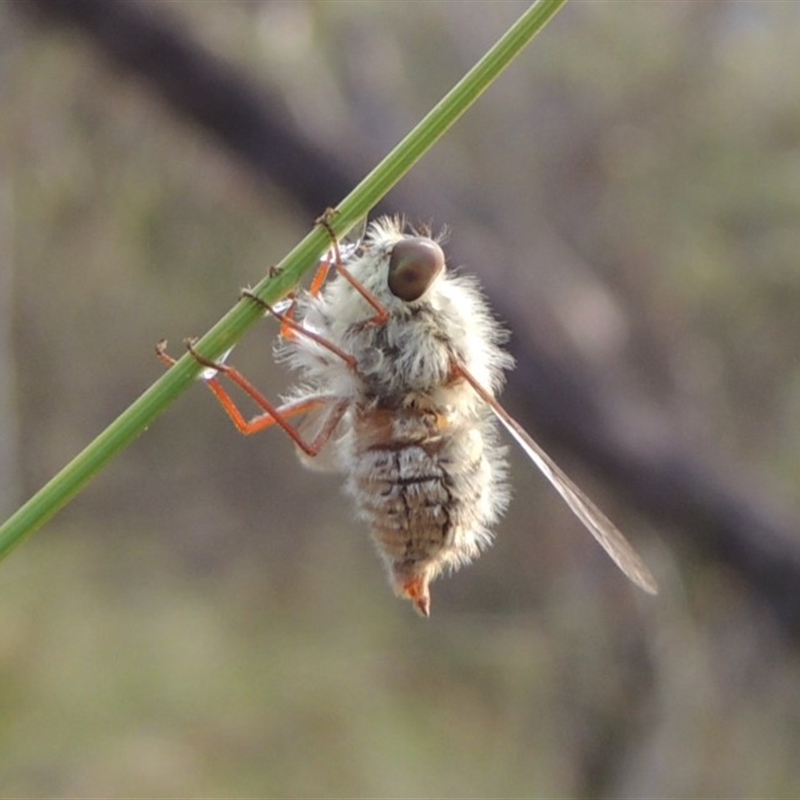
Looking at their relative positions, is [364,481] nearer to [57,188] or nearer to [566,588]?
[57,188]

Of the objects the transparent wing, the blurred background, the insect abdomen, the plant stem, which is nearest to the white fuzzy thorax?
the insect abdomen

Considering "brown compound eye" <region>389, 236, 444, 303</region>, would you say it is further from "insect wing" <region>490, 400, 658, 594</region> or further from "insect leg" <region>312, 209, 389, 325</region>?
"insect wing" <region>490, 400, 658, 594</region>

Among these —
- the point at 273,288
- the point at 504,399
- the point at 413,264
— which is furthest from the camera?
the point at 504,399

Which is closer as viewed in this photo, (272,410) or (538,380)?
(272,410)

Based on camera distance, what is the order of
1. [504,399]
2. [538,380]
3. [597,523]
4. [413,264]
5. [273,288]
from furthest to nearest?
[504,399] → [538,380] → [413,264] → [597,523] → [273,288]

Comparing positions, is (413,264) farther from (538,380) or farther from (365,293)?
(538,380)

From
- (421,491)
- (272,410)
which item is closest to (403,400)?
(421,491)
